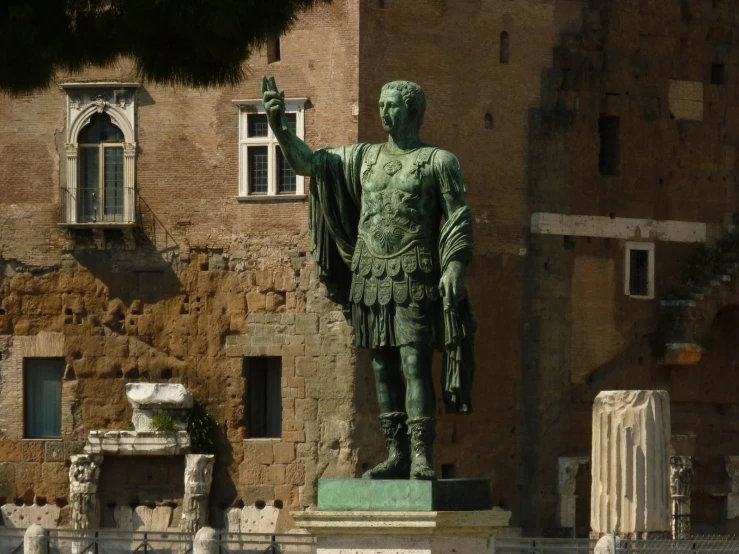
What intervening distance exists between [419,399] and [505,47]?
61.7ft

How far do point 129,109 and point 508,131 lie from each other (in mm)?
4940

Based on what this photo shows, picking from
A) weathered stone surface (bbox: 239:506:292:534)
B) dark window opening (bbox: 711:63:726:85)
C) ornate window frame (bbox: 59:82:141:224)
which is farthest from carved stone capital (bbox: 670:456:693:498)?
ornate window frame (bbox: 59:82:141:224)

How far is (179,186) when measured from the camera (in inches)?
1223

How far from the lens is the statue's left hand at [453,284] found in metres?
13.1

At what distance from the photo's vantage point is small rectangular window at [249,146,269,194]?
101ft

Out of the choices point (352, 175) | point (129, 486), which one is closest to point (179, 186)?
point (129, 486)

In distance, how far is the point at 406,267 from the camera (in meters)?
13.3

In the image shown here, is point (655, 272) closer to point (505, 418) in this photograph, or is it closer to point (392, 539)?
point (505, 418)

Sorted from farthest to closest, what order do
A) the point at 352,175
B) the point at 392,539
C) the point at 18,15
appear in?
the point at 18,15
the point at 352,175
the point at 392,539

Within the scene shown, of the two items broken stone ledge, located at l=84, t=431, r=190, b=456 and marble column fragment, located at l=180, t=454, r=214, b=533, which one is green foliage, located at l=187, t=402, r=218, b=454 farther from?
marble column fragment, located at l=180, t=454, r=214, b=533

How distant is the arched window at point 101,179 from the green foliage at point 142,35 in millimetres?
14338

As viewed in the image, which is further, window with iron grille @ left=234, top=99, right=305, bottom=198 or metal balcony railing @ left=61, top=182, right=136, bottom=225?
metal balcony railing @ left=61, top=182, right=136, bottom=225

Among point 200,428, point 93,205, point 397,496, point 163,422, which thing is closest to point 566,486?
point 200,428

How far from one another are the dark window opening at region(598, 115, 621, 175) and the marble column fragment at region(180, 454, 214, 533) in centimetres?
685
